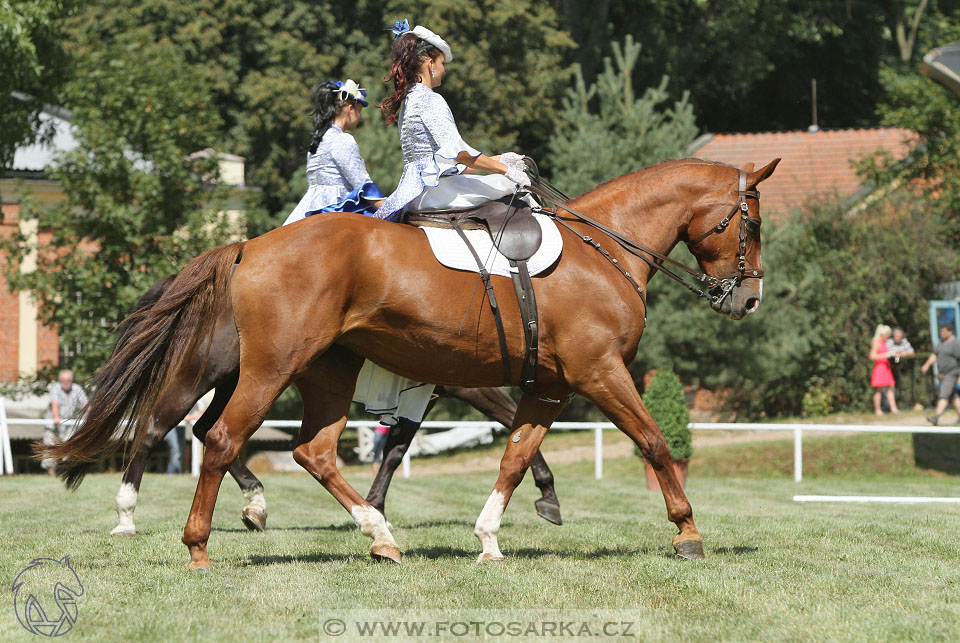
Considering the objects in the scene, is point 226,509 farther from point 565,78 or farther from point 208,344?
point 565,78

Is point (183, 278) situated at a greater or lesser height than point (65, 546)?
greater

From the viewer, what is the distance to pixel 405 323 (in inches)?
246

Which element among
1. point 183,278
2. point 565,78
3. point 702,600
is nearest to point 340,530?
point 183,278

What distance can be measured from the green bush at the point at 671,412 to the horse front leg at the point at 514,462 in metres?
7.24

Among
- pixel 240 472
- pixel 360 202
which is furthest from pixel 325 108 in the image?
pixel 240 472

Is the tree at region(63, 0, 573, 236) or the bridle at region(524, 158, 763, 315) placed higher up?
the tree at region(63, 0, 573, 236)

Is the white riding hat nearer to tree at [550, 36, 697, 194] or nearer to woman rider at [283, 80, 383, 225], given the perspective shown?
woman rider at [283, 80, 383, 225]

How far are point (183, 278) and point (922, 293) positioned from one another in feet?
80.3

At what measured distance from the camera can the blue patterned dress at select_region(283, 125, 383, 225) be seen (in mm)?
7953

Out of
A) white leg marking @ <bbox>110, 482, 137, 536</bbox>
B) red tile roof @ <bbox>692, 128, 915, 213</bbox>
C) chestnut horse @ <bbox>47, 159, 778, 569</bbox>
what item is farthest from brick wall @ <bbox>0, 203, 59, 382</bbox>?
chestnut horse @ <bbox>47, 159, 778, 569</bbox>

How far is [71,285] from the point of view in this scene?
20.2 meters

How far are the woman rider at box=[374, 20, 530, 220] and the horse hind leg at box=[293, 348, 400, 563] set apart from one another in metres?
1.01

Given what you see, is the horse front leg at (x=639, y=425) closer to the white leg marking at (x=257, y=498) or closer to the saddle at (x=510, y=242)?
the saddle at (x=510, y=242)

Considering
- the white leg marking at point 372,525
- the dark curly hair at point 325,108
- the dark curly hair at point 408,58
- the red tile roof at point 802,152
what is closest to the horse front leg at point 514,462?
the white leg marking at point 372,525
